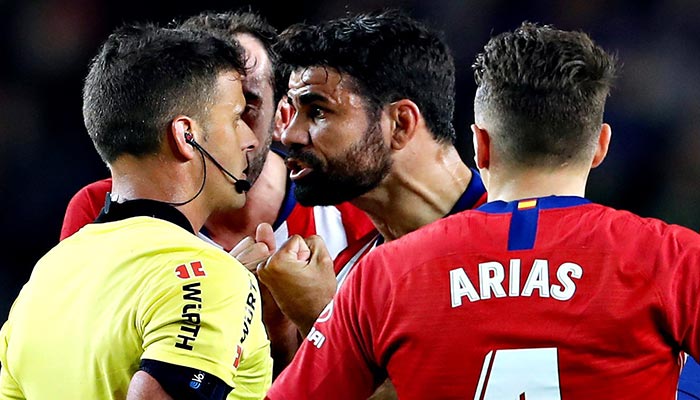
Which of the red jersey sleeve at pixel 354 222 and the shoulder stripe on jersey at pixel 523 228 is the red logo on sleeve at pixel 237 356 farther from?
the red jersey sleeve at pixel 354 222

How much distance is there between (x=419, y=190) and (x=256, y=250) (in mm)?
576

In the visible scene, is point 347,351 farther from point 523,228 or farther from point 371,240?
point 371,240

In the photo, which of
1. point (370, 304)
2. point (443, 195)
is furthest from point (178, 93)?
point (443, 195)

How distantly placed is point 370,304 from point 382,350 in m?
0.10

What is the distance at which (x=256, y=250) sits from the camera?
329 cm

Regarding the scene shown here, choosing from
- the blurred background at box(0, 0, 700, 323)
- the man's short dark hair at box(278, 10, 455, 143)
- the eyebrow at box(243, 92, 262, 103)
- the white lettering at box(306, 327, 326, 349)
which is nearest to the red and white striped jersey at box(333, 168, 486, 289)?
the man's short dark hair at box(278, 10, 455, 143)

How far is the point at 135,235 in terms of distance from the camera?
2.37m

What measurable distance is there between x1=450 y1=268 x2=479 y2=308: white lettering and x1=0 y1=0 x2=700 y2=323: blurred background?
4726mm

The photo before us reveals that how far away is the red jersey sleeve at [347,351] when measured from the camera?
2305 millimetres

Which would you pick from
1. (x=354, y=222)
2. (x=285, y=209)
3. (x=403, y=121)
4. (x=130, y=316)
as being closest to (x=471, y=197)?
(x=403, y=121)

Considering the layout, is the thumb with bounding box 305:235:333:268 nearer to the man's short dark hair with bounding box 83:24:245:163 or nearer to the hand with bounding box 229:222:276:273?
the hand with bounding box 229:222:276:273

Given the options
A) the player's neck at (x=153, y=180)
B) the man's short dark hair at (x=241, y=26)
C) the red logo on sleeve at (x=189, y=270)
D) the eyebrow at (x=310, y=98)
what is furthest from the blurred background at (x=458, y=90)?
the red logo on sleeve at (x=189, y=270)

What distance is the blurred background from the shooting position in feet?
22.2

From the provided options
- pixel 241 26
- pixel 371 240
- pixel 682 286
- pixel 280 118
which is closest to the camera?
pixel 682 286
